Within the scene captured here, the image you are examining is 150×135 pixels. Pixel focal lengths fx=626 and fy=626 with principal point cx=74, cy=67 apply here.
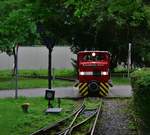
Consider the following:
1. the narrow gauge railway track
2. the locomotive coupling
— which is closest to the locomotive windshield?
the locomotive coupling

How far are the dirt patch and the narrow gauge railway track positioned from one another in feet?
0.98

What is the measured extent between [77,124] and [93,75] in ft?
43.8

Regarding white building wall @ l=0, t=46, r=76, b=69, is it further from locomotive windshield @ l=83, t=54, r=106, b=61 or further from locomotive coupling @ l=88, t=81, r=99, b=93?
locomotive coupling @ l=88, t=81, r=99, b=93

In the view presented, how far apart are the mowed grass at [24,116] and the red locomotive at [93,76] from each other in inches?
130

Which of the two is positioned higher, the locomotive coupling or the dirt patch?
the locomotive coupling

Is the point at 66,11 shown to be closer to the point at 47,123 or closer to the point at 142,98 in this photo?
the point at 47,123

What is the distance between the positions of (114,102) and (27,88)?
35.3ft

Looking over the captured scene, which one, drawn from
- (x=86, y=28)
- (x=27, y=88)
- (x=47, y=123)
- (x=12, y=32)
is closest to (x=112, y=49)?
(x=86, y=28)

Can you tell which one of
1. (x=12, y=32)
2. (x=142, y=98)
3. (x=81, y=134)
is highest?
(x=12, y=32)

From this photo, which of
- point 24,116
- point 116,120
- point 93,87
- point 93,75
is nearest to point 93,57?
point 93,75

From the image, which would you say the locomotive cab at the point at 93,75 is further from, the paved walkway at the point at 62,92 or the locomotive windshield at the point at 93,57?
the paved walkway at the point at 62,92

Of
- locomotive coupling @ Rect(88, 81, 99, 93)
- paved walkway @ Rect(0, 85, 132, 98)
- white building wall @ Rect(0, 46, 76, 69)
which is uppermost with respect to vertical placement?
white building wall @ Rect(0, 46, 76, 69)

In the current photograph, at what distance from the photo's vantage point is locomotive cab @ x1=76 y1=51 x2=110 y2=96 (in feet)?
113

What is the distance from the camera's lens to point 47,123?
2212cm
